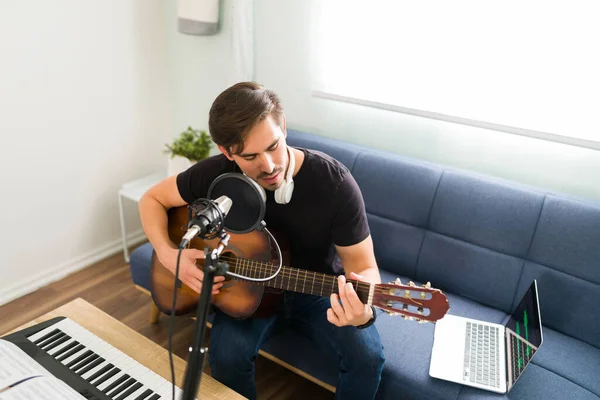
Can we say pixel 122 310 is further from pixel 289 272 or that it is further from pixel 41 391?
pixel 289 272

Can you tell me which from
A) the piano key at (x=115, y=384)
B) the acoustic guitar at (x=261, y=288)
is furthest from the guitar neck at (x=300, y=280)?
the piano key at (x=115, y=384)

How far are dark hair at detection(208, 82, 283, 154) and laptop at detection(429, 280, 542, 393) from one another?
0.91m

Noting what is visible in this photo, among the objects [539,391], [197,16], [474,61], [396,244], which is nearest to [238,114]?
[396,244]

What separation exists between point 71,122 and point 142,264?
843 mm

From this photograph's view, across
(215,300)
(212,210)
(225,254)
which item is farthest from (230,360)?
(212,210)

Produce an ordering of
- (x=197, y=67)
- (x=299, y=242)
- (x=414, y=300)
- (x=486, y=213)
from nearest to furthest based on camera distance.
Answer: (x=414, y=300) → (x=299, y=242) → (x=486, y=213) → (x=197, y=67)

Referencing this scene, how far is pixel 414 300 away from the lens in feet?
3.78

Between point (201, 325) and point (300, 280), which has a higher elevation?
point (201, 325)

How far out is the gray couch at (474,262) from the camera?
5.07 feet

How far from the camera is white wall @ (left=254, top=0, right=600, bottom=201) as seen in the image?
184 centimetres

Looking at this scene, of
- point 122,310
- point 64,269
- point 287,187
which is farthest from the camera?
point 64,269

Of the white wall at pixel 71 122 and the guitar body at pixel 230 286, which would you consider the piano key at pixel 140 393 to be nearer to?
the guitar body at pixel 230 286

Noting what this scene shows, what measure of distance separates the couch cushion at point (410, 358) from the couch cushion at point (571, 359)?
181 mm

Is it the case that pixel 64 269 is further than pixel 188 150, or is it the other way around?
pixel 64 269
